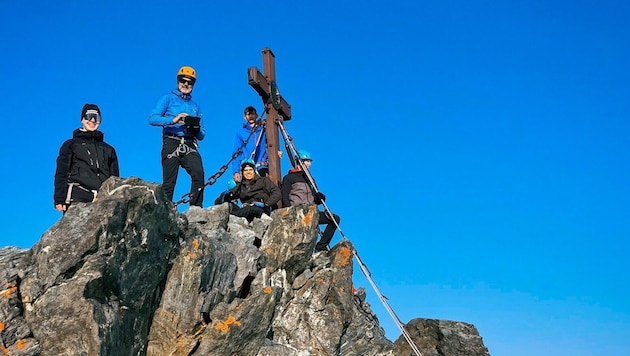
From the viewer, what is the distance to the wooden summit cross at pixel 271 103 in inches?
658

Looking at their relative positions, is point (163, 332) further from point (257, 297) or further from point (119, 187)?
point (119, 187)

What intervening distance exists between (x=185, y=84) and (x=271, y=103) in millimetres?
3731

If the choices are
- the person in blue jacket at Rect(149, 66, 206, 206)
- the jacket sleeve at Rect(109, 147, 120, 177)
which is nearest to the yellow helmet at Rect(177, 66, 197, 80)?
the person in blue jacket at Rect(149, 66, 206, 206)

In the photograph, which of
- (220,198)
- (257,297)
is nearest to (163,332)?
(257,297)

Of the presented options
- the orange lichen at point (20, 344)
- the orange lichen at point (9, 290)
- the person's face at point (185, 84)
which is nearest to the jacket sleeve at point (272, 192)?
the person's face at point (185, 84)

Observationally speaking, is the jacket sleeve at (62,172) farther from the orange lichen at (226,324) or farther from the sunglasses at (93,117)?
the orange lichen at (226,324)

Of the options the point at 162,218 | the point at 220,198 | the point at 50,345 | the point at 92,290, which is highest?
the point at 220,198

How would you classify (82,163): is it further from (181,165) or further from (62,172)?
(181,165)

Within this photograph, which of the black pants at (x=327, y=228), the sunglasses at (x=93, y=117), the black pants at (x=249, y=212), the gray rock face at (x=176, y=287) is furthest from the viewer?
the black pants at (x=327, y=228)

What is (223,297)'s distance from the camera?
10719 millimetres

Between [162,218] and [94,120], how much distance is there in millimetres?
2103

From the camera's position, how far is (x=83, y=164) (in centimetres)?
1015

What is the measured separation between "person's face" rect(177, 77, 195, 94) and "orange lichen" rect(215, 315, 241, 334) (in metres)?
6.03

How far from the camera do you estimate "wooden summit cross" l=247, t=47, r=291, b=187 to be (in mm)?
16703
